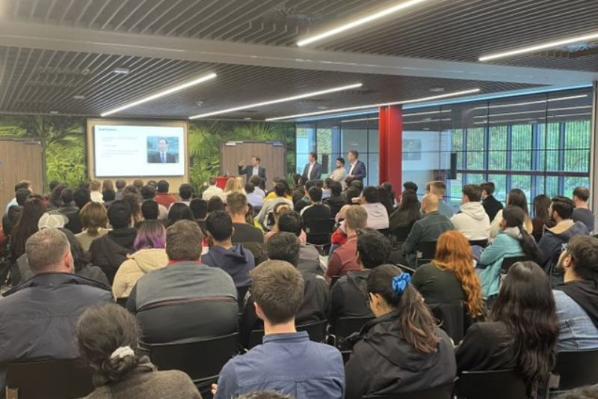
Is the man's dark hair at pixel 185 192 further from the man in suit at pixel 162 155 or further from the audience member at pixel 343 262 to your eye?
the man in suit at pixel 162 155

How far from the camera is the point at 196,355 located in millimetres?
2492

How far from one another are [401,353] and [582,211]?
4.95 meters

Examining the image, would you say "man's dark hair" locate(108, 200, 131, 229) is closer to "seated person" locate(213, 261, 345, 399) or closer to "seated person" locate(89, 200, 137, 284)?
"seated person" locate(89, 200, 137, 284)

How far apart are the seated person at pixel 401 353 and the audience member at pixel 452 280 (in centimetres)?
137

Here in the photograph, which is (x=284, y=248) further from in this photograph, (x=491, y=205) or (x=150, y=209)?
(x=491, y=205)

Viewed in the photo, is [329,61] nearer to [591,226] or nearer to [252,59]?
[252,59]

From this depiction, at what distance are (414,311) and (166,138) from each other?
590 inches

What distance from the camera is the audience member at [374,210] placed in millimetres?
6707

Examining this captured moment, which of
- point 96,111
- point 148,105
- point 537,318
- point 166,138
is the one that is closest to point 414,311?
point 537,318

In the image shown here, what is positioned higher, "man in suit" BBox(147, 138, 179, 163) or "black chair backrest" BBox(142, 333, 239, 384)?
"man in suit" BBox(147, 138, 179, 163)

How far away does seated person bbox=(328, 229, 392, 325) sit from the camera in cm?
327

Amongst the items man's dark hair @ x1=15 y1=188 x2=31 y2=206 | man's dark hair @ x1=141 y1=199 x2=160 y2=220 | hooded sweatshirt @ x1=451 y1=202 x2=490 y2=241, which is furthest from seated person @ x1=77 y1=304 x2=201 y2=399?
man's dark hair @ x1=15 y1=188 x2=31 y2=206

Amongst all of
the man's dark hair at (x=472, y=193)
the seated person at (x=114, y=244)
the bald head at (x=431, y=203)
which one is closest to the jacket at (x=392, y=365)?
the seated person at (x=114, y=244)

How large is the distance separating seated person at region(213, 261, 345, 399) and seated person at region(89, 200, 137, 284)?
2.72 m
